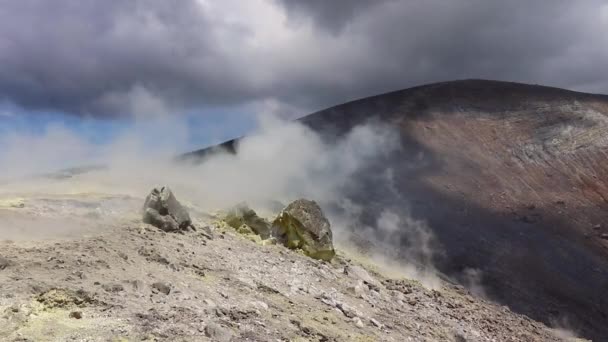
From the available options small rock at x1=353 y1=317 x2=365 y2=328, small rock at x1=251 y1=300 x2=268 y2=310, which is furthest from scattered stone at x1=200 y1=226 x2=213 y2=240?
small rock at x1=353 y1=317 x2=365 y2=328

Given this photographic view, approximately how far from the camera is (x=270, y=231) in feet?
46.8

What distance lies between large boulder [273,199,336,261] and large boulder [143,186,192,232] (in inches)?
113

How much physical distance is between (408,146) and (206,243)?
21.4m

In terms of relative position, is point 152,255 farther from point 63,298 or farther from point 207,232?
point 207,232

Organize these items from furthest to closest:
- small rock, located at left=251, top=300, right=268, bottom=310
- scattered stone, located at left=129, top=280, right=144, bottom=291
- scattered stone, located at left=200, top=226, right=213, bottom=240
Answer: scattered stone, located at left=200, top=226, right=213, bottom=240, small rock, located at left=251, top=300, right=268, bottom=310, scattered stone, located at left=129, top=280, right=144, bottom=291

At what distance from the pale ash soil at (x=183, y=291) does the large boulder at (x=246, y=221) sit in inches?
15.2

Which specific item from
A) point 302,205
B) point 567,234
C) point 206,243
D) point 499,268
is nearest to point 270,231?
point 302,205

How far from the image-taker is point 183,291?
8469 millimetres

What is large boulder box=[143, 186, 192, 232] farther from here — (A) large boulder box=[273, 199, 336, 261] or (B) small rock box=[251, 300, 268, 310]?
(B) small rock box=[251, 300, 268, 310]

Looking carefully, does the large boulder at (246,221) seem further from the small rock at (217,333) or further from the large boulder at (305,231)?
the small rock at (217,333)

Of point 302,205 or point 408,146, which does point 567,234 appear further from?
point 302,205

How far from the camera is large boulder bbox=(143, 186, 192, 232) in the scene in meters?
11.4

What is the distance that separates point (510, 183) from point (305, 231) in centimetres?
1925

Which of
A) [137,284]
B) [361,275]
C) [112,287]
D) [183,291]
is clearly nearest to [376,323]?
[361,275]
